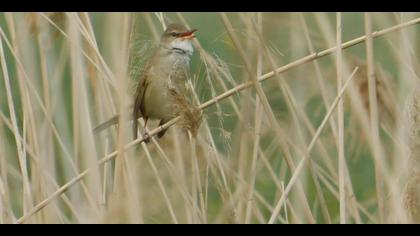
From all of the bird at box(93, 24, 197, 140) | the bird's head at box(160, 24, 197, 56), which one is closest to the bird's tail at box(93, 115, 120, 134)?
the bird at box(93, 24, 197, 140)

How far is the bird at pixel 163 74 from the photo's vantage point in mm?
3120

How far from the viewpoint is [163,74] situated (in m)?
3.41

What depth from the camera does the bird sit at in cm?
312

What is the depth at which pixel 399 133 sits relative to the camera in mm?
2793

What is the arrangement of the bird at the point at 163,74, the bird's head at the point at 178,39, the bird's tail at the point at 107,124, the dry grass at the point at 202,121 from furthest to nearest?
the bird's head at the point at 178,39 → the bird at the point at 163,74 → the bird's tail at the point at 107,124 → the dry grass at the point at 202,121

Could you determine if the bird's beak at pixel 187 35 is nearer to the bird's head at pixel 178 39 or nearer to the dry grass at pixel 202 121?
the bird's head at pixel 178 39

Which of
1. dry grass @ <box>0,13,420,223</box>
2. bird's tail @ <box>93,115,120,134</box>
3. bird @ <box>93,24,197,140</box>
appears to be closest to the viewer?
dry grass @ <box>0,13,420,223</box>

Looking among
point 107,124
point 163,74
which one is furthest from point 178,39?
point 107,124

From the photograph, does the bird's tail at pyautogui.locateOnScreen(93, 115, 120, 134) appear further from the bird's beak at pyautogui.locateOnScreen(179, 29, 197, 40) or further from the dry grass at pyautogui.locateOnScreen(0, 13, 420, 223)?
the bird's beak at pyautogui.locateOnScreen(179, 29, 197, 40)

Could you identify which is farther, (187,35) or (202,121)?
(187,35)

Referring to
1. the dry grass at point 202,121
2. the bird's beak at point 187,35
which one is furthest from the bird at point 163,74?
the dry grass at point 202,121

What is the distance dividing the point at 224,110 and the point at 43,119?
0.65 m

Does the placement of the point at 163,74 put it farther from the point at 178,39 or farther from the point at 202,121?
the point at 202,121
